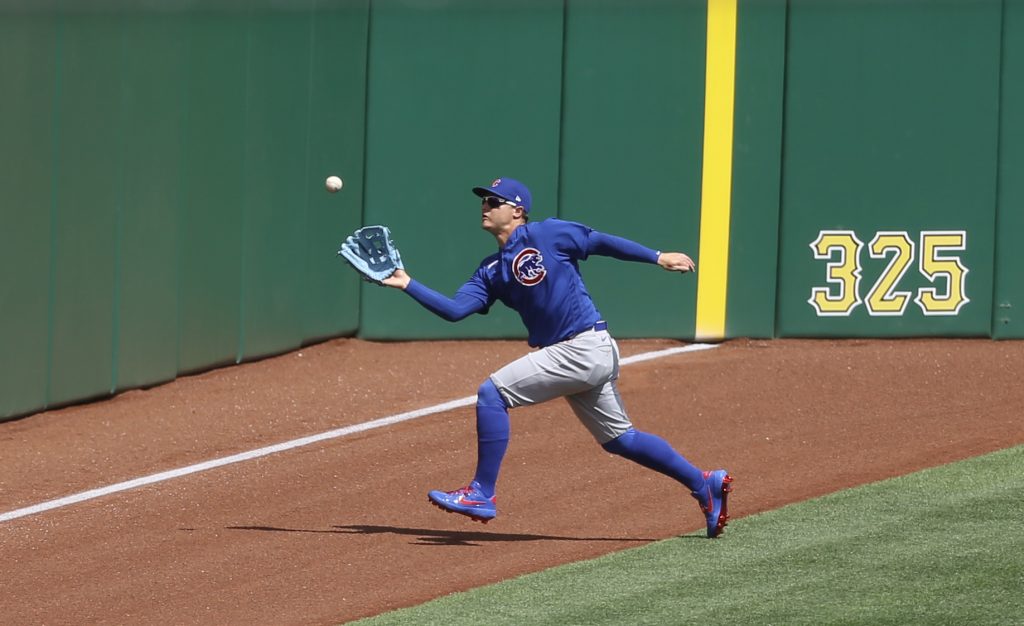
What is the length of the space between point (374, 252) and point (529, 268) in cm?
71

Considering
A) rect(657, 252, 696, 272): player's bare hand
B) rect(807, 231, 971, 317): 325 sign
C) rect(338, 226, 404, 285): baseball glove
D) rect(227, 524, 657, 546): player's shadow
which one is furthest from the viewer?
rect(807, 231, 971, 317): 325 sign

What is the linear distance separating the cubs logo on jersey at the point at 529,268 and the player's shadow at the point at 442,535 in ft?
3.95

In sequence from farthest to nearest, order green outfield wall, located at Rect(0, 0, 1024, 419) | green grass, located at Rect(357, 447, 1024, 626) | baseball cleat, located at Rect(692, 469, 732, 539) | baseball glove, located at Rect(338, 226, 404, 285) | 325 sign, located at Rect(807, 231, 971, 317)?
325 sign, located at Rect(807, 231, 971, 317), green outfield wall, located at Rect(0, 0, 1024, 419), baseball glove, located at Rect(338, 226, 404, 285), baseball cleat, located at Rect(692, 469, 732, 539), green grass, located at Rect(357, 447, 1024, 626)

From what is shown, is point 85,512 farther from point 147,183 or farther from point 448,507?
point 147,183

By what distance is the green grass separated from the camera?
6.34 m

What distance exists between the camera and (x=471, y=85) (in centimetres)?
1259

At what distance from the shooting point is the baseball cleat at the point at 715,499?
7492mm

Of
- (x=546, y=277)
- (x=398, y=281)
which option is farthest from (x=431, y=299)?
(x=546, y=277)

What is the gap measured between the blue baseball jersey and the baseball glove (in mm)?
339

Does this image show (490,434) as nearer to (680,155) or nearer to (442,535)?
(442,535)

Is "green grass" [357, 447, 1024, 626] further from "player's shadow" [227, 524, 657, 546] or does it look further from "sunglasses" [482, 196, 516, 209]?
"sunglasses" [482, 196, 516, 209]

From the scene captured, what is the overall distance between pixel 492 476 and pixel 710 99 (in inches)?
226

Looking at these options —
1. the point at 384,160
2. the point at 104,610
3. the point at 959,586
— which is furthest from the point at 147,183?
the point at 959,586

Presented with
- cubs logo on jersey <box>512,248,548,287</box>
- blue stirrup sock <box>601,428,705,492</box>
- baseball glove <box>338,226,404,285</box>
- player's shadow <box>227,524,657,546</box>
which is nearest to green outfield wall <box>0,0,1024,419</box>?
player's shadow <box>227,524,657,546</box>
